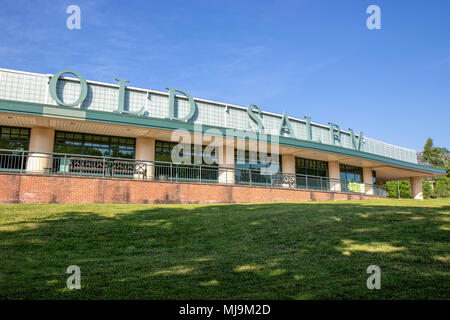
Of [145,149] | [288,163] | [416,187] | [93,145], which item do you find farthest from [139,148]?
[416,187]

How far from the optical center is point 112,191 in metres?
15.4

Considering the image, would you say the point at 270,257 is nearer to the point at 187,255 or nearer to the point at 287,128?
the point at 187,255

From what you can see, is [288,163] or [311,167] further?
[311,167]

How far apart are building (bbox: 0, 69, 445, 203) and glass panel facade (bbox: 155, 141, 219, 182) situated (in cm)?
6

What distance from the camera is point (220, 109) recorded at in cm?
2398

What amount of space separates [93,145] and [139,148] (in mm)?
2553

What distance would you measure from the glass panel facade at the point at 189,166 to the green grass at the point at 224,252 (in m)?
6.41

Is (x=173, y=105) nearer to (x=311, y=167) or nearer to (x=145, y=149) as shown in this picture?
(x=145, y=149)

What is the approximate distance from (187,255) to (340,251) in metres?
3.14

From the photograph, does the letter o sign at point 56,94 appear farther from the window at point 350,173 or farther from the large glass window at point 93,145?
the window at point 350,173

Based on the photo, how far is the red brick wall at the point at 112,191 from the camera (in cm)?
1396

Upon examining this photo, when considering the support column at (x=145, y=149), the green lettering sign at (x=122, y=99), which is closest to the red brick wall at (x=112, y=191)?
the support column at (x=145, y=149)

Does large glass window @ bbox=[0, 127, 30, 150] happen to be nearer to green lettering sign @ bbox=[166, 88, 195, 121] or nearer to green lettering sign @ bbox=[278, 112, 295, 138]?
green lettering sign @ bbox=[166, 88, 195, 121]

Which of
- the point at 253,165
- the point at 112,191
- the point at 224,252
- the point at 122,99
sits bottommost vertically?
the point at 224,252
